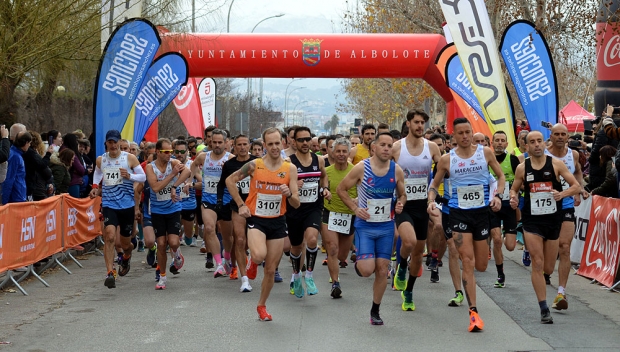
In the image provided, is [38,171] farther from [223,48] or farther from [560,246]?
[223,48]

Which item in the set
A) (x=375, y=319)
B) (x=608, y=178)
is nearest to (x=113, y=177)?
(x=375, y=319)

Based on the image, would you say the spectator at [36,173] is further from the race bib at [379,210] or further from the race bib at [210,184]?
the race bib at [379,210]

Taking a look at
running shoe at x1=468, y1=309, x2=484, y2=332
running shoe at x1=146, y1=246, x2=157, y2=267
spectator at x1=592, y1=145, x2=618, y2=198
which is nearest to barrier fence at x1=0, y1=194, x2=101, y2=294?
running shoe at x1=146, y1=246, x2=157, y2=267

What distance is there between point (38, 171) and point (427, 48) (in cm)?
1262

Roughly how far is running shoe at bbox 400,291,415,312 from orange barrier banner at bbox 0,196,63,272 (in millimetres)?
4610

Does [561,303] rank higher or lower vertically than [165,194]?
lower

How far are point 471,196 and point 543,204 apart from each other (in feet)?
2.74

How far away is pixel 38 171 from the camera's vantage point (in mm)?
13992

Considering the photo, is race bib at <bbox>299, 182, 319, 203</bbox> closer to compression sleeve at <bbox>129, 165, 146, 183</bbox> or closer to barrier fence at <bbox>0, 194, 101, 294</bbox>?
compression sleeve at <bbox>129, 165, 146, 183</bbox>

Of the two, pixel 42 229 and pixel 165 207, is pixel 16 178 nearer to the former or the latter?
pixel 42 229

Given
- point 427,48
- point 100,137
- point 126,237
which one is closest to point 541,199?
point 126,237

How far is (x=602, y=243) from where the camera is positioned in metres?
12.2

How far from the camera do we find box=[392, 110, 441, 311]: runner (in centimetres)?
1005

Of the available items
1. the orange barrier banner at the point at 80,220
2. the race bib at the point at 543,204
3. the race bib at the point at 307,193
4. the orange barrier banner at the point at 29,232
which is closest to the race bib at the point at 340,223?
the race bib at the point at 307,193
